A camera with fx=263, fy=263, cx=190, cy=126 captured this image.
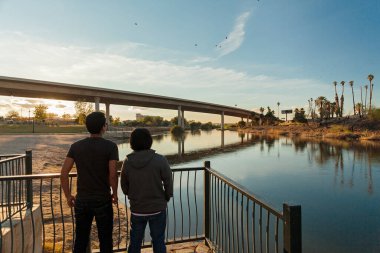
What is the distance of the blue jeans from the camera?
3.26 metres

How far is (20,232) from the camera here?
402 cm

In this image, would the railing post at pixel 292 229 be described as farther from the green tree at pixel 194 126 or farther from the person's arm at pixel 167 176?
the green tree at pixel 194 126

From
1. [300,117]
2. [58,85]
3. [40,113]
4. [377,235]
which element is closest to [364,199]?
[377,235]

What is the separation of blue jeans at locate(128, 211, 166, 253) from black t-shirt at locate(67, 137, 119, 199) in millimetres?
535

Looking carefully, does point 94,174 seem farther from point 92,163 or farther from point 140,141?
point 140,141

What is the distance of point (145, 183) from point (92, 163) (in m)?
0.72

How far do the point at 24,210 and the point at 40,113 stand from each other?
8405cm

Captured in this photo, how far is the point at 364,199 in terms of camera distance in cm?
1217

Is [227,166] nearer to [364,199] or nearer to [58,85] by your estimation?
[364,199]

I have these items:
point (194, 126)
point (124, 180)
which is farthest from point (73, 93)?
point (194, 126)

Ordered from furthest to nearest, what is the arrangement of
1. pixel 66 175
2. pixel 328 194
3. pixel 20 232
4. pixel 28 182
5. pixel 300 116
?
1. pixel 300 116
2. pixel 328 194
3. pixel 28 182
4. pixel 20 232
5. pixel 66 175

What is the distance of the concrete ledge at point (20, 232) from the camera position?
364 cm

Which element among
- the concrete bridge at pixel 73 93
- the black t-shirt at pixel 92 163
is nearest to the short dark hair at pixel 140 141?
the black t-shirt at pixel 92 163

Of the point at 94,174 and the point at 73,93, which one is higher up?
the point at 73,93
